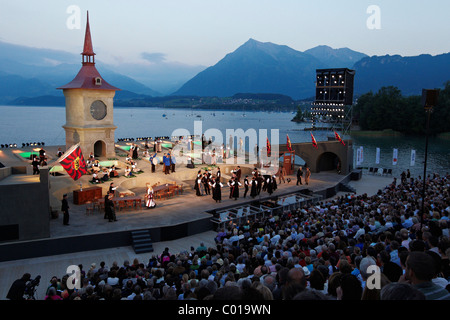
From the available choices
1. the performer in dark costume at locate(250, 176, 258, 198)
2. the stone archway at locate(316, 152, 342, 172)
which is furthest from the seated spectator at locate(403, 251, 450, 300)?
the stone archway at locate(316, 152, 342, 172)

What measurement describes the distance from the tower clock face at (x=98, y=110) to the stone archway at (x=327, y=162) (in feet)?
62.8

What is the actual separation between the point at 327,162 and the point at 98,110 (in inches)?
824

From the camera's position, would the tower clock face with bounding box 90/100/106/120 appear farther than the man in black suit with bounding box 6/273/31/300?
Yes

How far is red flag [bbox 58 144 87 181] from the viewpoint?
53.5ft

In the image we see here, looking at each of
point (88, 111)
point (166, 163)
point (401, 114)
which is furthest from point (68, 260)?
point (401, 114)

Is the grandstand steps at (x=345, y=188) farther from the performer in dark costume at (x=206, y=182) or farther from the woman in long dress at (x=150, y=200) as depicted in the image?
the woman in long dress at (x=150, y=200)

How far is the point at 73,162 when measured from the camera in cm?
1659

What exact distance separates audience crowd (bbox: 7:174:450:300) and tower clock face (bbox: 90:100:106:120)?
18.6 m

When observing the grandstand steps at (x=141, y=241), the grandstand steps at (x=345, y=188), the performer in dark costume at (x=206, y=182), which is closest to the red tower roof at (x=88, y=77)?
the performer in dark costume at (x=206, y=182)

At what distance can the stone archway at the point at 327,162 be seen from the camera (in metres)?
33.2

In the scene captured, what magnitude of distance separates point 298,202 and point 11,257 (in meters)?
14.9

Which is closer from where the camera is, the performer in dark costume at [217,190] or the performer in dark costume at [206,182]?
the performer in dark costume at [217,190]

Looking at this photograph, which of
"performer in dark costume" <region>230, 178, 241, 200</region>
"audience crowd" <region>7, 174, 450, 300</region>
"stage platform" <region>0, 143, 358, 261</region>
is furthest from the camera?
"performer in dark costume" <region>230, 178, 241, 200</region>

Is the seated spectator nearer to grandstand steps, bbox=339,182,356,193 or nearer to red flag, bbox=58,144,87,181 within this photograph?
red flag, bbox=58,144,87,181
